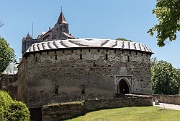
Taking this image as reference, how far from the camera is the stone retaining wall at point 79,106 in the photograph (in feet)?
72.8

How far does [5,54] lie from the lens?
5059 cm

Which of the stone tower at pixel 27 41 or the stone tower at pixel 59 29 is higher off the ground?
the stone tower at pixel 59 29

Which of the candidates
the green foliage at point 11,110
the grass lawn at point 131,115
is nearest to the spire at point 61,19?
the grass lawn at point 131,115

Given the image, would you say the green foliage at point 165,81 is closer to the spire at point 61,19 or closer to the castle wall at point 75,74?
the castle wall at point 75,74

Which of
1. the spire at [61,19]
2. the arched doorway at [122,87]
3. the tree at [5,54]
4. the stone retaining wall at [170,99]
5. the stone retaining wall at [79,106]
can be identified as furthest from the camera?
the spire at [61,19]

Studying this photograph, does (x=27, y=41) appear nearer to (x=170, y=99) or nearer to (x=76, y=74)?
(x=76, y=74)

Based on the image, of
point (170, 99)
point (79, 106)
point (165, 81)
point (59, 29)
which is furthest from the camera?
point (59, 29)

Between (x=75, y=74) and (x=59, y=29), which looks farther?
(x=59, y=29)

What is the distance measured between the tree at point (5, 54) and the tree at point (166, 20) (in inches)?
1645

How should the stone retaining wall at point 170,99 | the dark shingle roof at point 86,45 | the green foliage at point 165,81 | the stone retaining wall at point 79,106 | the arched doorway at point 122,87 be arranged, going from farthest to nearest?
1. the green foliage at point 165,81
2. the arched doorway at point 122,87
3. the dark shingle roof at point 86,45
4. the stone retaining wall at point 170,99
5. the stone retaining wall at point 79,106

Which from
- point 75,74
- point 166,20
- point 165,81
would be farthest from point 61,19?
point 166,20

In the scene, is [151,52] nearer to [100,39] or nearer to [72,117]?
[100,39]

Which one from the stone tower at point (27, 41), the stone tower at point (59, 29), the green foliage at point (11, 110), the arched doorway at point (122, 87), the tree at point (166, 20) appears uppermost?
the stone tower at point (59, 29)

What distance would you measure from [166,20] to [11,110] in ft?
33.6
